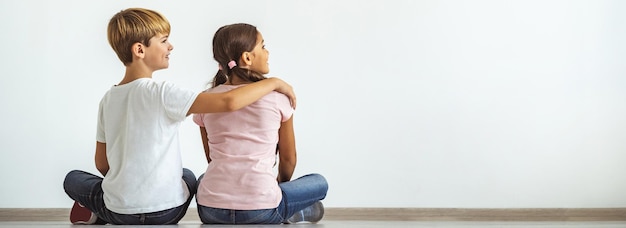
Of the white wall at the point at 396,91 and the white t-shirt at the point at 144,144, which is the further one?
the white wall at the point at 396,91

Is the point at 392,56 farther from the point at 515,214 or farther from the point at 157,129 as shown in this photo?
the point at 157,129

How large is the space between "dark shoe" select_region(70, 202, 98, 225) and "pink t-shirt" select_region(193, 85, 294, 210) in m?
0.34

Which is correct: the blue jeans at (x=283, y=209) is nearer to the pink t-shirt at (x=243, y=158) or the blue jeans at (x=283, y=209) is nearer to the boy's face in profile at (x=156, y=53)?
the pink t-shirt at (x=243, y=158)

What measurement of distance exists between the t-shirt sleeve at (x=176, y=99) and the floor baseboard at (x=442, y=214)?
1.62 m

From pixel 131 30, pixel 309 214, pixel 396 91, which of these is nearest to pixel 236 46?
pixel 131 30

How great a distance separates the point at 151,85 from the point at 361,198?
178 cm

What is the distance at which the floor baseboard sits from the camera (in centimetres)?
370

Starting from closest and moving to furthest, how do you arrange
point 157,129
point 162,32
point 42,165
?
point 157,129 → point 162,32 → point 42,165

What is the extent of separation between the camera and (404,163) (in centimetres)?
379

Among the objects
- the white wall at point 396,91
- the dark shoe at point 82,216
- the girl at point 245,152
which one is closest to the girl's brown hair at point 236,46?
the girl at point 245,152

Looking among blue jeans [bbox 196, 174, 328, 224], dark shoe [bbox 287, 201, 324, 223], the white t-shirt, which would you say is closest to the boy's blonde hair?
the white t-shirt

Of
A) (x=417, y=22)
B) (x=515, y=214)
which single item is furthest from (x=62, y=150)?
(x=515, y=214)

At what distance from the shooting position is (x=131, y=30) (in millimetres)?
2236

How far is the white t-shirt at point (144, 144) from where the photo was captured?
6.97ft
